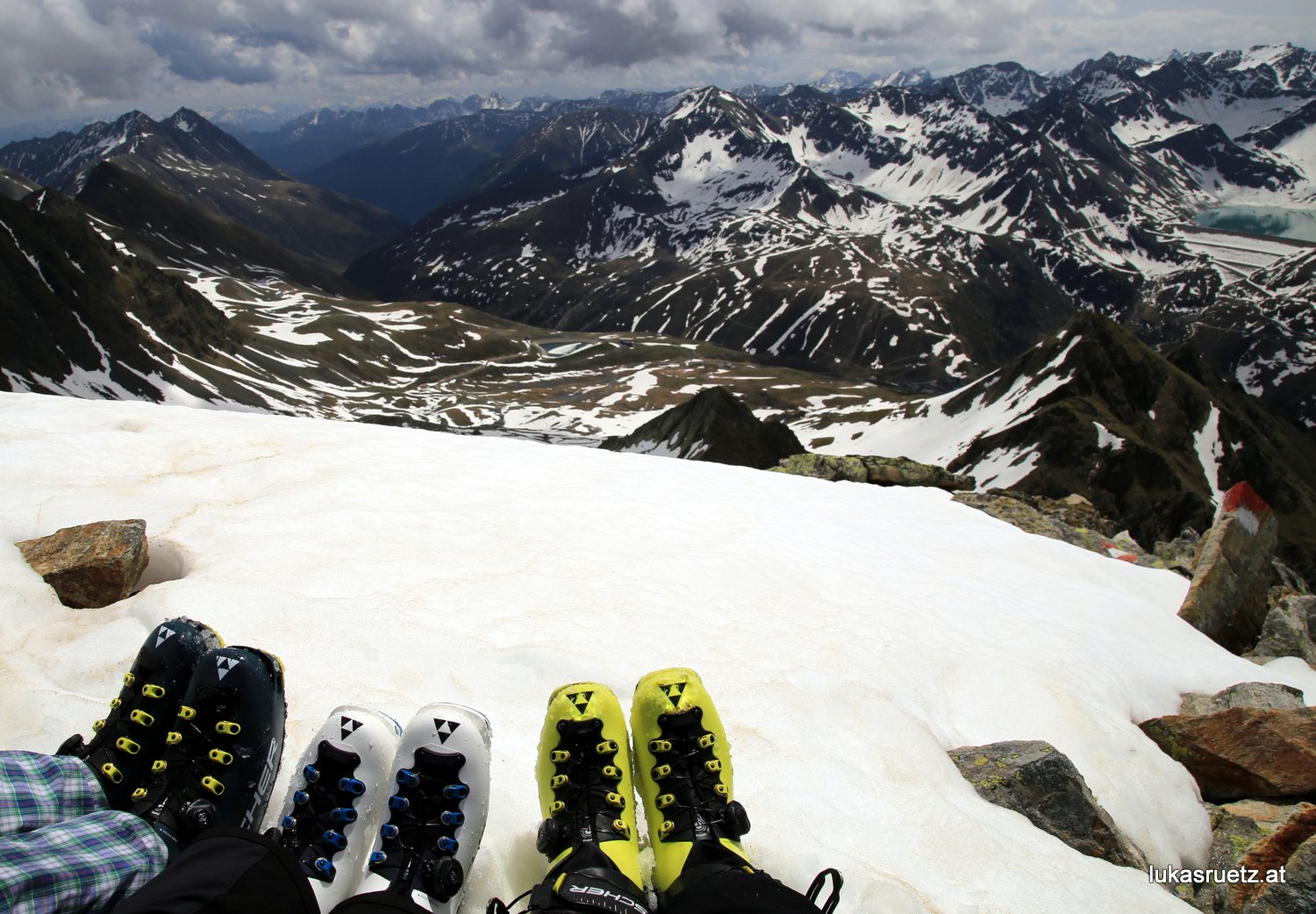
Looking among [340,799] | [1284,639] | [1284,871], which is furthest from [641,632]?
[1284,639]

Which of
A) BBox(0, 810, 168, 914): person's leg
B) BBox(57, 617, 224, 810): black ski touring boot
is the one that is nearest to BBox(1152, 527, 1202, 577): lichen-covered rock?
BBox(57, 617, 224, 810): black ski touring boot

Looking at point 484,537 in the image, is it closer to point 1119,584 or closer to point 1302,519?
point 1119,584

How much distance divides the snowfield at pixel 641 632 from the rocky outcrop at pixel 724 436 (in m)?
60.0

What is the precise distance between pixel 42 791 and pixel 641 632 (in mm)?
5550

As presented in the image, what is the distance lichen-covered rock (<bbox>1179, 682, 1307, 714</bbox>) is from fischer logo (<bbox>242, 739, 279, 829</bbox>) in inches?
469

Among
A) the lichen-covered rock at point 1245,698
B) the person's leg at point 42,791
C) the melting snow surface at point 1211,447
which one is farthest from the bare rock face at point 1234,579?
the melting snow surface at point 1211,447

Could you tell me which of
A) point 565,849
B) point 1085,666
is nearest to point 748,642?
point 565,849

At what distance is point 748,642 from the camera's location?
8.73m

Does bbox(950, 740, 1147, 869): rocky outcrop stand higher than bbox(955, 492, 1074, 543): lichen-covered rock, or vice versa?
bbox(950, 740, 1147, 869): rocky outcrop

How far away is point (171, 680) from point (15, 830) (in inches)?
63.3

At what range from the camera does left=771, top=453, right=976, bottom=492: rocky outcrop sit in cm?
3212

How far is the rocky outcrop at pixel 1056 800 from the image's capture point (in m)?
6.65

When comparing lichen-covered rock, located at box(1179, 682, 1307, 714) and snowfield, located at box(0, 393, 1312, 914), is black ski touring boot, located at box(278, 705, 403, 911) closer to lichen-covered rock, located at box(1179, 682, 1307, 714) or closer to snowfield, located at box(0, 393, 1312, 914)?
snowfield, located at box(0, 393, 1312, 914)

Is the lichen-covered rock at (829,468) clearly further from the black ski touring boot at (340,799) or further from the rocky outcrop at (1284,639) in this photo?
the black ski touring boot at (340,799)
